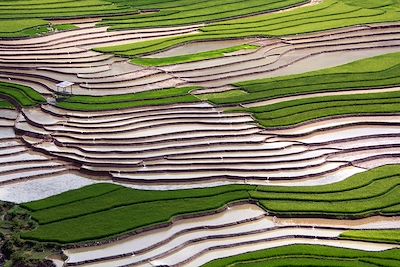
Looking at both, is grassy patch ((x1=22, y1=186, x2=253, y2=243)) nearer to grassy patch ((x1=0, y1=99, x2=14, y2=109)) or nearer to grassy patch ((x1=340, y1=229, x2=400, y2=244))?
grassy patch ((x1=340, y1=229, x2=400, y2=244))

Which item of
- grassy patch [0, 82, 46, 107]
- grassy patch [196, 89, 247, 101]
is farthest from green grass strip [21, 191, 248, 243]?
grassy patch [0, 82, 46, 107]

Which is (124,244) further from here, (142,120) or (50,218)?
(142,120)

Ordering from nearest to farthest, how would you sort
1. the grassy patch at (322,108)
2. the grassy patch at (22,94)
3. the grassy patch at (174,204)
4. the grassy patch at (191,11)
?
the grassy patch at (174,204)
the grassy patch at (322,108)
the grassy patch at (22,94)
the grassy patch at (191,11)

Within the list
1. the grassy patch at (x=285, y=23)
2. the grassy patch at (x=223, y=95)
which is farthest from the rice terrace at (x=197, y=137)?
the grassy patch at (x=285, y=23)

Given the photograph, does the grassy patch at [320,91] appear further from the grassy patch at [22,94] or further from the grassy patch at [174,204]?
the grassy patch at [22,94]

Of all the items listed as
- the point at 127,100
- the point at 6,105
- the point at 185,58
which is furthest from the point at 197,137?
the point at 185,58

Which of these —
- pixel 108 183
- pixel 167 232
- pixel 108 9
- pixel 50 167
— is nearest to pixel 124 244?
pixel 167 232
